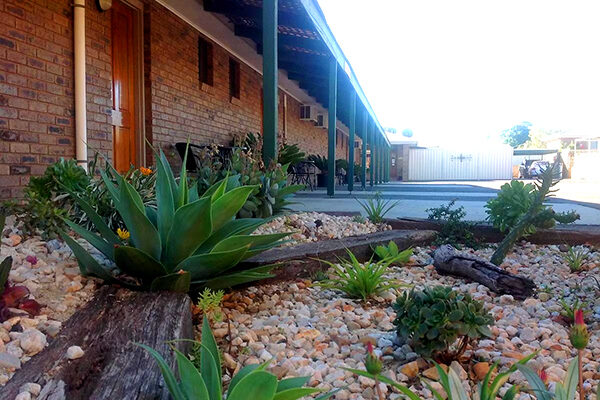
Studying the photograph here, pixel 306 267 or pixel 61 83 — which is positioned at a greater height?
pixel 61 83

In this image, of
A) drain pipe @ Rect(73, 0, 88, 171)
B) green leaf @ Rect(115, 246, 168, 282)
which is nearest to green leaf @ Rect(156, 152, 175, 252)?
green leaf @ Rect(115, 246, 168, 282)

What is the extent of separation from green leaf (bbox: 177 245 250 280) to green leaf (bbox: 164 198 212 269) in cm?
5

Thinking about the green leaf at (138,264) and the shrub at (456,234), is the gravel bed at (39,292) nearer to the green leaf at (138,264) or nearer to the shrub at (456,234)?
the green leaf at (138,264)

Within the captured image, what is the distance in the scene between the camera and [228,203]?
187cm

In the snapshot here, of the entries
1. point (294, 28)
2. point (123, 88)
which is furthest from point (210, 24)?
point (123, 88)

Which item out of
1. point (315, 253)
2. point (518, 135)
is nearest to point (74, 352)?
point (315, 253)

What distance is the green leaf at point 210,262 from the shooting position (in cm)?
171

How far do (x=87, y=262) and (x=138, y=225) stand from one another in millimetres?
235

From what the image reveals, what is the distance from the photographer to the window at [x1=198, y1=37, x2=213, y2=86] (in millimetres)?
7246

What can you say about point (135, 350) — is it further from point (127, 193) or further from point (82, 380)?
point (127, 193)

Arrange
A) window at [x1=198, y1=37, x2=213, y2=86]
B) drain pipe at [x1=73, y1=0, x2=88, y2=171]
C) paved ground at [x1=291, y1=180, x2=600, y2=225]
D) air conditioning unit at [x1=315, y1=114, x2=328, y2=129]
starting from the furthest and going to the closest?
air conditioning unit at [x1=315, y1=114, x2=328, y2=129], window at [x1=198, y1=37, x2=213, y2=86], paved ground at [x1=291, y1=180, x2=600, y2=225], drain pipe at [x1=73, y1=0, x2=88, y2=171]

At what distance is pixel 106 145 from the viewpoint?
4938 millimetres

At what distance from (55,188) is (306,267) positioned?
5.35 feet

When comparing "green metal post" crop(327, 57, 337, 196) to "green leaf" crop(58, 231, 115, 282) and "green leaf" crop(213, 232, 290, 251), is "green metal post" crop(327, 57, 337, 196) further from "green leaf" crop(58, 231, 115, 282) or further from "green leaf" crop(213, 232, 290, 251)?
"green leaf" crop(58, 231, 115, 282)
